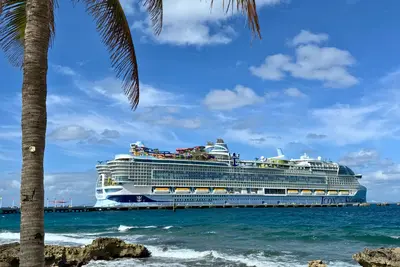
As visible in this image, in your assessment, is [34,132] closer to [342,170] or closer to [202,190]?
[202,190]

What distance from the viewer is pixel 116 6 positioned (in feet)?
13.9

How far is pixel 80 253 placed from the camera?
38.7 ft

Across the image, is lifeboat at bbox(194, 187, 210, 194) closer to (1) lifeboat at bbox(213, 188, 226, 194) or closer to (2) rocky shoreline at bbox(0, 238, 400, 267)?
(1) lifeboat at bbox(213, 188, 226, 194)

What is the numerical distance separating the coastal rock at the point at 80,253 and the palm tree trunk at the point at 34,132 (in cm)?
725

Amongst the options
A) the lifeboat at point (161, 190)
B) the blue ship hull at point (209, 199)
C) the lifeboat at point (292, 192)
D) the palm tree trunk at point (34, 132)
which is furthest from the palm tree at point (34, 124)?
the lifeboat at point (292, 192)

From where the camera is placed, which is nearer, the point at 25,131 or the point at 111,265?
the point at 25,131

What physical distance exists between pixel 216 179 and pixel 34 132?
78.0 meters

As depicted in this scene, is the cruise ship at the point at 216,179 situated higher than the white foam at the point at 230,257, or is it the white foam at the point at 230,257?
the cruise ship at the point at 216,179

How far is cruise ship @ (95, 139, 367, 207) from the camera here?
238 feet

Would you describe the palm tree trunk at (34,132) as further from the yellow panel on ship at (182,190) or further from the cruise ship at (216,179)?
the yellow panel on ship at (182,190)

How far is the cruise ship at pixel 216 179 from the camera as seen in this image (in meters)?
72.5

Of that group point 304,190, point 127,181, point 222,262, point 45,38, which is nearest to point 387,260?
point 222,262

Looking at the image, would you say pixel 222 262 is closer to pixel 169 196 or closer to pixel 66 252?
pixel 66 252

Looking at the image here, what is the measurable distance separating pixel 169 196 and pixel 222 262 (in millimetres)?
62185
